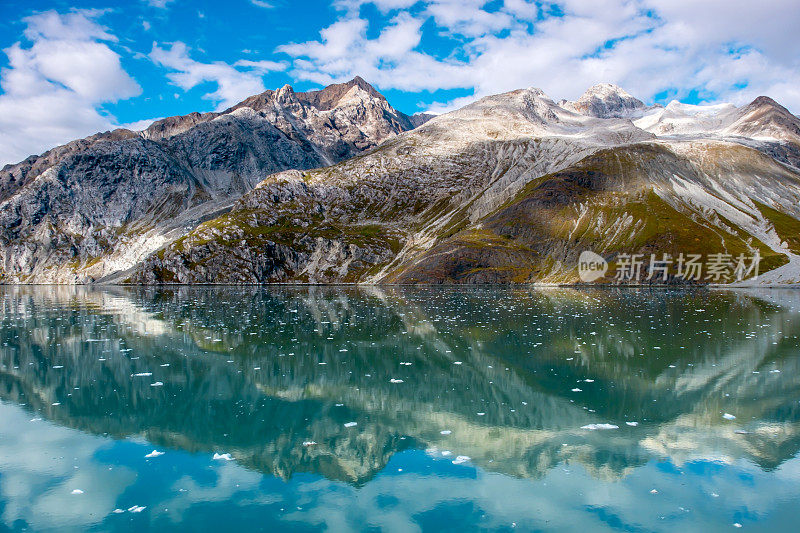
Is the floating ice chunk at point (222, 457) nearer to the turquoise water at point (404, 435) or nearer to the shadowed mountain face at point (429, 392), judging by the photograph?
the turquoise water at point (404, 435)

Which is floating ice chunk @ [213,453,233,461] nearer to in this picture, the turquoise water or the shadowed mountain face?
the turquoise water

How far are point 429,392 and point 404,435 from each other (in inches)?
230

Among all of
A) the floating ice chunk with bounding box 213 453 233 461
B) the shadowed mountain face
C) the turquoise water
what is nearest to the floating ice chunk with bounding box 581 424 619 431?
the turquoise water

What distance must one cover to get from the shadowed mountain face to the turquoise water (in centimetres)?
13

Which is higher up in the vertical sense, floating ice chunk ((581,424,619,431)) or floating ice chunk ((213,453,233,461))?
floating ice chunk ((581,424,619,431))

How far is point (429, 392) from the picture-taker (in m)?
25.8

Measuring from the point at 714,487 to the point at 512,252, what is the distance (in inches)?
6326

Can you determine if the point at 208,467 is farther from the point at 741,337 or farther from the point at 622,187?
the point at 622,187

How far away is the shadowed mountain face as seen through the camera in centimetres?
1872

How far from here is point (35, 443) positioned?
20031 millimetres

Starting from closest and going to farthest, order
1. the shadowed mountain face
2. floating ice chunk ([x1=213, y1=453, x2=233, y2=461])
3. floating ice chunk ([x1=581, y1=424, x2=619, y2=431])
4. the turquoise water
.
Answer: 1. the turquoise water
2. floating ice chunk ([x1=213, y1=453, x2=233, y2=461])
3. the shadowed mountain face
4. floating ice chunk ([x1=581, y1=424, x2=619, y2=431])

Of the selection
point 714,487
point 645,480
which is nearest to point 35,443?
point 645,480

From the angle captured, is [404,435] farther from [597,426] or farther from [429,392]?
[597,426]

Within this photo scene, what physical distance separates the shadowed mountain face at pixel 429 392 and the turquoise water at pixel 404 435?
13 cm
